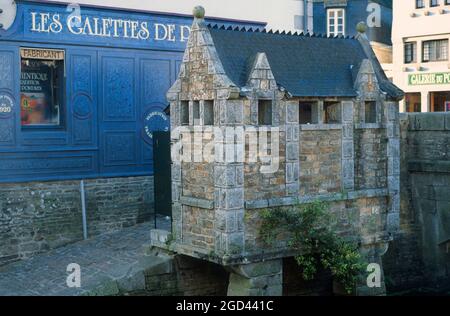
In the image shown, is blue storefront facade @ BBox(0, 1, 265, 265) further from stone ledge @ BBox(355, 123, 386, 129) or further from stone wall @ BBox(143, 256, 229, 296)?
stone ledge @ BBox(355, 123, 386, 129)

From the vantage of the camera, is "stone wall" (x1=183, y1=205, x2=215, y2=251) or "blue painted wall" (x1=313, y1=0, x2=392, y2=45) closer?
"stone wall" (x1=183, y1=205, x2=215, y2=251)

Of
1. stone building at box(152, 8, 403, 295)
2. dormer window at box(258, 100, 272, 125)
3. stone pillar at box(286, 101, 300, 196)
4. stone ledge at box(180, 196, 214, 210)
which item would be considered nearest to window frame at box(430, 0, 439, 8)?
stone building at box(152, 8, 403, 295)

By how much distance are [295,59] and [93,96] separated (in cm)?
519

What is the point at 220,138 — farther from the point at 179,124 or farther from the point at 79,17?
the point at 79,17

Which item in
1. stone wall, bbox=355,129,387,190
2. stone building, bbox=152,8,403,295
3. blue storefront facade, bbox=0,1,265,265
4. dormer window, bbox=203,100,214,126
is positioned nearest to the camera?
stone building, bbox=152,8,403,295

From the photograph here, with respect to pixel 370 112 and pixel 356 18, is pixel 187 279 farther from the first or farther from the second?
pixel 356 18

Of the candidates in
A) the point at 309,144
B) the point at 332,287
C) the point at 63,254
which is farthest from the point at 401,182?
the point at 63,254

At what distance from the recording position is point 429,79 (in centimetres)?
2938

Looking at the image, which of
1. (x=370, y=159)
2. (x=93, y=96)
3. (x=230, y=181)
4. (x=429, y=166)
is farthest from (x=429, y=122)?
(x=93, y=96)

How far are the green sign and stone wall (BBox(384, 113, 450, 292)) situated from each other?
Answer: 40.6ft

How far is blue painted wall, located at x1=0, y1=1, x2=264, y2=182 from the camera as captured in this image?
1520 cm

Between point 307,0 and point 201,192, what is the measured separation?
9.16 metres

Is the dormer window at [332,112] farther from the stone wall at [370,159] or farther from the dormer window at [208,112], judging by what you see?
the dormer window at [208,112]
